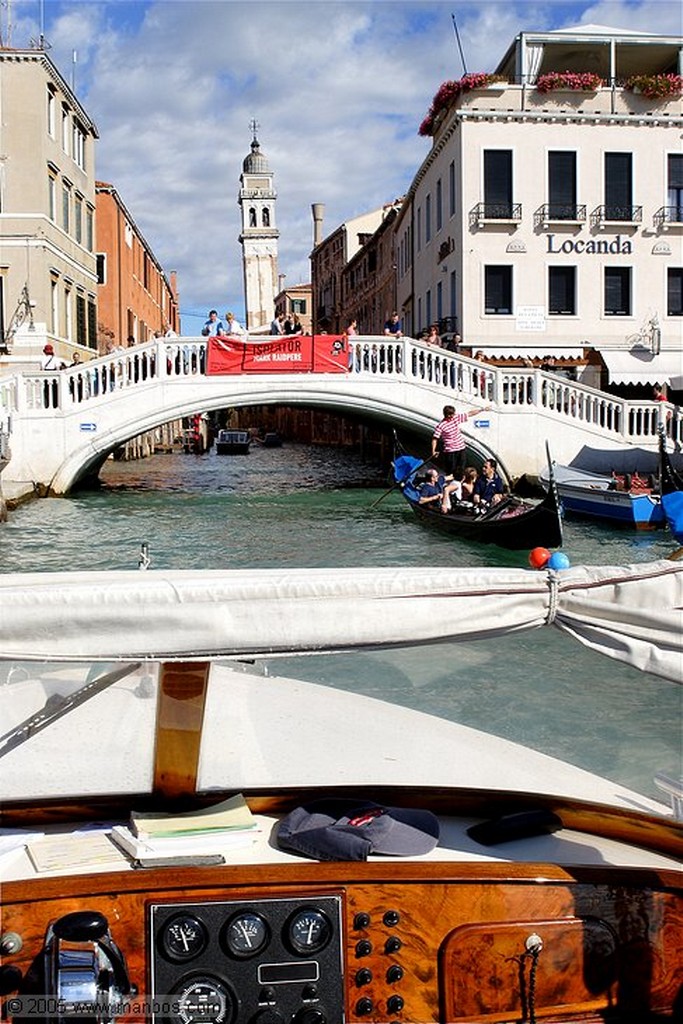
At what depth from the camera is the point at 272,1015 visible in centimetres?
154

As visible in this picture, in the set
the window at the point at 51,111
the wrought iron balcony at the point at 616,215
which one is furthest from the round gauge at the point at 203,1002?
the window at the point at 51,111

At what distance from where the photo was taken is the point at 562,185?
1630 centimetres

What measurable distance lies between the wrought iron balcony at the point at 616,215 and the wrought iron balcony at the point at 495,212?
1.15m

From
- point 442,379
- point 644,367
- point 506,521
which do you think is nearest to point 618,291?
point 644,367

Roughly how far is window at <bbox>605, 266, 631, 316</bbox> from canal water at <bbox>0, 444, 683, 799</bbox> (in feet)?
14.0

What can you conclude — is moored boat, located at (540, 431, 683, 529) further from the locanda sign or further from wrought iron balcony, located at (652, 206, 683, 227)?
wrought iron balcony, located at (652, 206, 683, 227)

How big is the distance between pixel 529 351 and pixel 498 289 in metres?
1.01

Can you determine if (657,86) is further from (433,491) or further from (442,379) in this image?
(433,491)

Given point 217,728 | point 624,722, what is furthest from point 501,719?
point 217,728

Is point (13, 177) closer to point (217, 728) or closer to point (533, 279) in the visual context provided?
point (533, 279)

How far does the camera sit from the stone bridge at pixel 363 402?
13.3 metres

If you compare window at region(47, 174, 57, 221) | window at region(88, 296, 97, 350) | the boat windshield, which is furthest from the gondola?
window at region(88, 296, 97, 350)

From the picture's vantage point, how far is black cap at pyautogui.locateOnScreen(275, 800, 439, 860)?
1777 mm

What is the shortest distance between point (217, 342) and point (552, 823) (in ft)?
39.4
